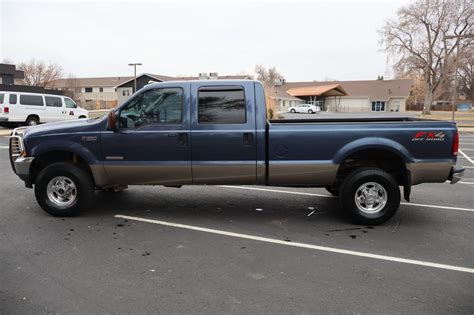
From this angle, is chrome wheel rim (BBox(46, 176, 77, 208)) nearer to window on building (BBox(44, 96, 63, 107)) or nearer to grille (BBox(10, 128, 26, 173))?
grille (BBox(10, 128, 26, 173))

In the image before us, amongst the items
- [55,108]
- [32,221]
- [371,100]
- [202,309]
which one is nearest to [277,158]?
[202,309]

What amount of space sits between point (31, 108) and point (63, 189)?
16.9m

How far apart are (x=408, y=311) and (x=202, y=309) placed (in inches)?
66.7

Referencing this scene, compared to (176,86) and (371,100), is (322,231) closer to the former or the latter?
(176,86)

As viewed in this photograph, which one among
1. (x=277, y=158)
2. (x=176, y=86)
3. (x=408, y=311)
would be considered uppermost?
(x=176, y=86)

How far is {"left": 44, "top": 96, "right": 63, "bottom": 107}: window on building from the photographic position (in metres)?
21.4

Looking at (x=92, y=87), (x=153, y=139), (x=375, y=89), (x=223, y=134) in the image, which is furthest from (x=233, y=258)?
(x=92, y=87)

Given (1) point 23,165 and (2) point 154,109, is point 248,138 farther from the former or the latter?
(1) point 23,165

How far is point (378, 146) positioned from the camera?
5.53 meters

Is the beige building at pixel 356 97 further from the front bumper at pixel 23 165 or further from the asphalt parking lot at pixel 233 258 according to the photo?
the front bumper at pixel 23 165

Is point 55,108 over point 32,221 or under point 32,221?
over

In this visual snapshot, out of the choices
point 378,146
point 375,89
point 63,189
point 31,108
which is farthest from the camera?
point 375,89

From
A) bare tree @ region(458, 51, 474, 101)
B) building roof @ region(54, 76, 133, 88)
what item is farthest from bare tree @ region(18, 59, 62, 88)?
bare tree @ region(458, 51, 474, 101)

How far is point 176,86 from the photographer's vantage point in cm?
582
